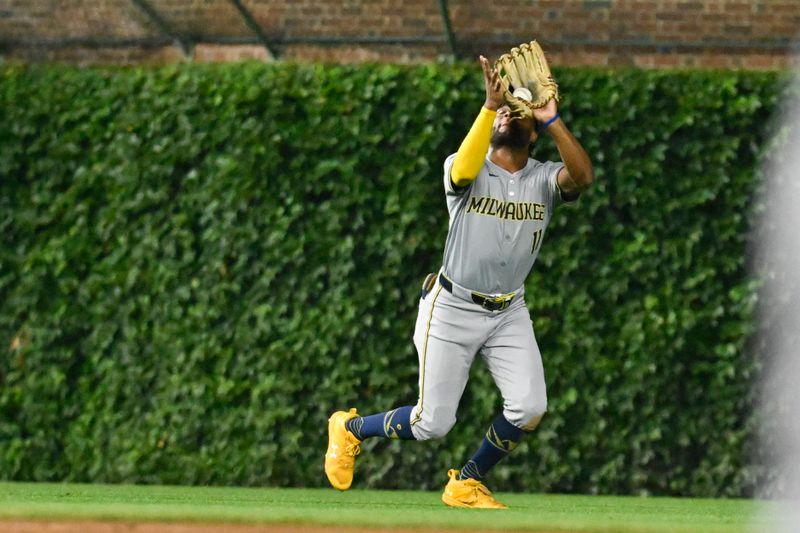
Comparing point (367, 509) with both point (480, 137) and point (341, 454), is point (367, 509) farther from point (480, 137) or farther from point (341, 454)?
point (480, 137)

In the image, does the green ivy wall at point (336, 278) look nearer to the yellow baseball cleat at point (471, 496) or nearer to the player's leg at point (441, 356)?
the yellow baseball cleat at point (471, 496)

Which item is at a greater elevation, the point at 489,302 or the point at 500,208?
the point at 500,208

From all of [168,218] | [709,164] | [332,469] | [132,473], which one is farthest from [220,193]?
[709,164]

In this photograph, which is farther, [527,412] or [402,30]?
[402,30]

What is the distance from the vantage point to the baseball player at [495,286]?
21.4 feet

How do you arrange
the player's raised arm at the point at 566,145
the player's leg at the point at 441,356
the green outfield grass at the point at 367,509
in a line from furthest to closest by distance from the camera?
the player's leg at the point at 441,356 → the player's raised arm at the point at 566,145 → the green outfield grass at the point at 367,509

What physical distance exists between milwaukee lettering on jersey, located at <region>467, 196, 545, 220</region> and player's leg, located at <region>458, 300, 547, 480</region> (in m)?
0.49

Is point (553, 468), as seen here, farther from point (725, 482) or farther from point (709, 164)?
point (709, 164)

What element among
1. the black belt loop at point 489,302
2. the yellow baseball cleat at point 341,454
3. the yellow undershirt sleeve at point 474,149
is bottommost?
the yellow baseball cleat at point 341,454

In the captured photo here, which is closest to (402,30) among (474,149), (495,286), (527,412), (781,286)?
Result: (781,286)

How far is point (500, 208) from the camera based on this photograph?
652cm

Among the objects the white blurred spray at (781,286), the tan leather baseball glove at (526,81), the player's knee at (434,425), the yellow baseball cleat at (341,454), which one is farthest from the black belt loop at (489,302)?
the white blurred spray at (781,286)

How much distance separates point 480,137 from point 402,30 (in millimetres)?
4752

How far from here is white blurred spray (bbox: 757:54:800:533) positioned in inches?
343
